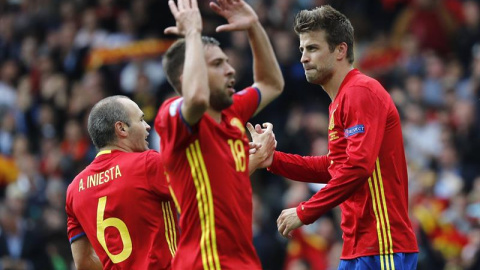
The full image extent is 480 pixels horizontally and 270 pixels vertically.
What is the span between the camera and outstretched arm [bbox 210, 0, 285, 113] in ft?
20.1

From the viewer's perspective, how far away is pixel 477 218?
11.4 meters

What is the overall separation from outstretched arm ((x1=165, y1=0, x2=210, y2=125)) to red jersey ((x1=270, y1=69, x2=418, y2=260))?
53.4 inches

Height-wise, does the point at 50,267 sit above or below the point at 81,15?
below

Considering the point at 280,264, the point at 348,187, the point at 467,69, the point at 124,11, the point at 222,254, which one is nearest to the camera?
the point at 222,254

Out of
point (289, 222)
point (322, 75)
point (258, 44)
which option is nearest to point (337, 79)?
point (322, 75)

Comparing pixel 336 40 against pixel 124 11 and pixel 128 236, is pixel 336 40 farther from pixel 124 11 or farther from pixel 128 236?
pixel 124 11

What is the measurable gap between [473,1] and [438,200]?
419 centimetres

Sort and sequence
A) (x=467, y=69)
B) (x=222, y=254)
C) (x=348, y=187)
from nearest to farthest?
(x=222, y=254)
(x=348, y=187)
(x=467, y=69)

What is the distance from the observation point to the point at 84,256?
Answer: 7047 millimetres

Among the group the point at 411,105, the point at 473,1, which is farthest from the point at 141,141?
the point at 473,1

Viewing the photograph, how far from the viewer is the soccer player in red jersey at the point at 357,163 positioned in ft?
20.8

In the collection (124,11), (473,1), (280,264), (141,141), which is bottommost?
(280,264)

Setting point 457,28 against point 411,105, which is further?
point 457,28

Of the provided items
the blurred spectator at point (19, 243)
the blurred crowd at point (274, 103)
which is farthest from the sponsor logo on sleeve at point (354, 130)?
the blurred spectator at point (19, 243)
